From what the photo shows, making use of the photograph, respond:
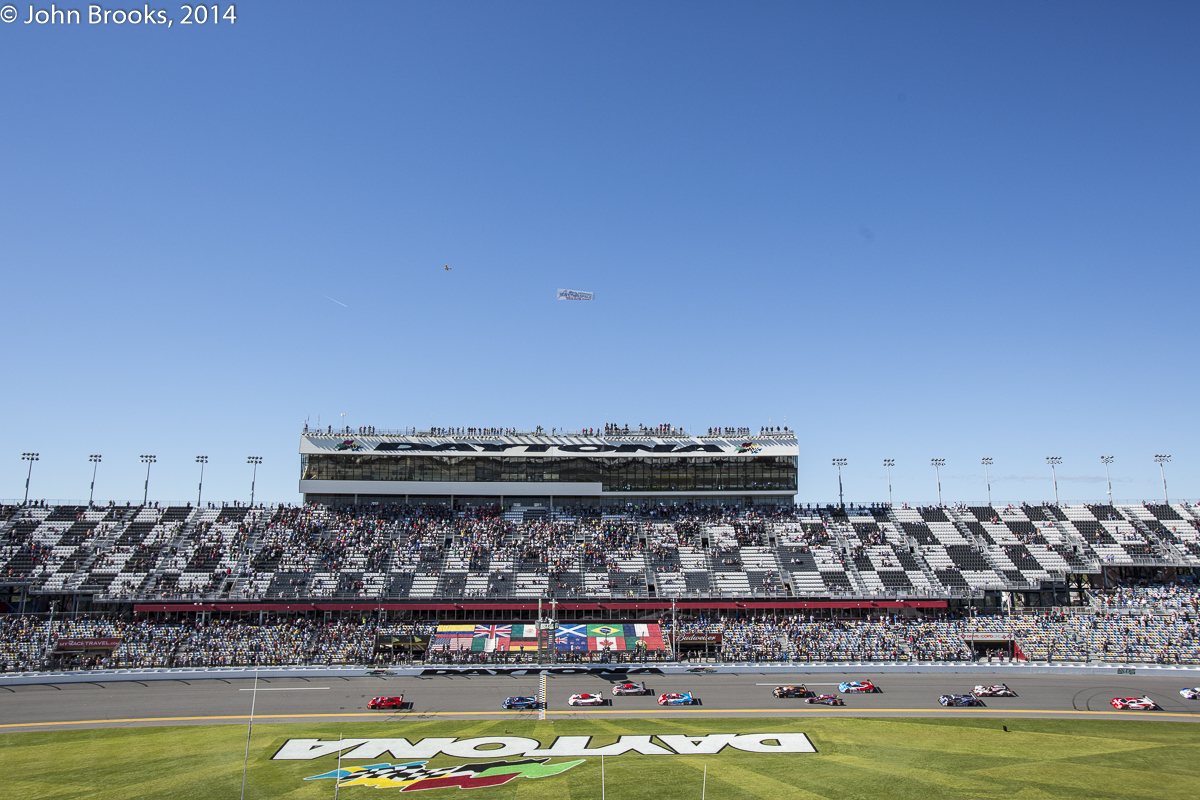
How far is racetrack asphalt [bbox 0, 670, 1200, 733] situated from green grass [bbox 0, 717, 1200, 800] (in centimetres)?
240

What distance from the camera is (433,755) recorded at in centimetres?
4272

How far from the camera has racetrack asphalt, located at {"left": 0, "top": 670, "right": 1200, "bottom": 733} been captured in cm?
5131

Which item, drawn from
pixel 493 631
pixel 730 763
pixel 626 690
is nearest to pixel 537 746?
pixel 730 763

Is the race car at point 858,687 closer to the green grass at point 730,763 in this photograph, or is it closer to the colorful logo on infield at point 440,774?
the green grass at point 730,763

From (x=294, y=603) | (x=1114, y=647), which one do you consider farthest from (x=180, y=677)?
(x=1114, y=647)

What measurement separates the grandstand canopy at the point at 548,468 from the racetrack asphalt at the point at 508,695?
32.8m

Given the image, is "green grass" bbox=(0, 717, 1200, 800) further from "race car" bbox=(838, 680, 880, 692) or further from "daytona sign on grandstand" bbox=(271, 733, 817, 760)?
"race car" bbox=(838, 680, 880, 692)

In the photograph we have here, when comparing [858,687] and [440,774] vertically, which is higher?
[858,687]

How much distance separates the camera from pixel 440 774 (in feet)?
129

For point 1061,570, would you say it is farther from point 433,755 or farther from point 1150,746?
point 433,755

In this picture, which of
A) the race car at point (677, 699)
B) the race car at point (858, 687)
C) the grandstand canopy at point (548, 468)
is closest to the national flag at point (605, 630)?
the race car at point (677, 699)

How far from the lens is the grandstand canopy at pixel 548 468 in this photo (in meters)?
93.2

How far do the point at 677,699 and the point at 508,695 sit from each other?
1223 centimetres

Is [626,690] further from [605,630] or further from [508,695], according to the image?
[605,630]
